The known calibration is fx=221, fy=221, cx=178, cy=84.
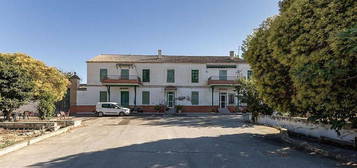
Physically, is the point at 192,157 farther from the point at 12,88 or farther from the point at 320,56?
the point at 12,88

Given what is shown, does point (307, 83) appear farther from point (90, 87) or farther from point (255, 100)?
point (90, 87)

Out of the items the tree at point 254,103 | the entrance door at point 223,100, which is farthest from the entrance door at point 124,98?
the tree at point 254,103

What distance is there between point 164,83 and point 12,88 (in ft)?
60.5

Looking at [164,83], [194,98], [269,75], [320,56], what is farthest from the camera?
[164,83]

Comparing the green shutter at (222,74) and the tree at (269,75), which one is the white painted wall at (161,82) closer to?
the green shutter at (222,74)

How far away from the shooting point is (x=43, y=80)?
1978 centimetres

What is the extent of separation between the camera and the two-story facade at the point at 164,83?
94.9 feet

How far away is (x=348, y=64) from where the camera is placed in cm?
499

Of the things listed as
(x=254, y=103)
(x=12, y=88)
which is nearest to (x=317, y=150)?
(x=254, y=103)

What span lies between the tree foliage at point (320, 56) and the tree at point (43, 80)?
14.5m

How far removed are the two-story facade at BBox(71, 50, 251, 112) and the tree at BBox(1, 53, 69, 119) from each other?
6911 millimetres

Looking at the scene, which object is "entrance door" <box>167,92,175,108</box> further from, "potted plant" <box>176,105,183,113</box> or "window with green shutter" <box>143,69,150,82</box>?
"window with green shutter" <box>143,69,150,82</box>

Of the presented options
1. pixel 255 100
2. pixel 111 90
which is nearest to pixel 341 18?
pixel 255 100

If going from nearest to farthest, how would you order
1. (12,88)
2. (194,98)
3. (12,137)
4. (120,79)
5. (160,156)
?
(160,156)
(12,137)
(12,88)
(120,79)
(194,98)
